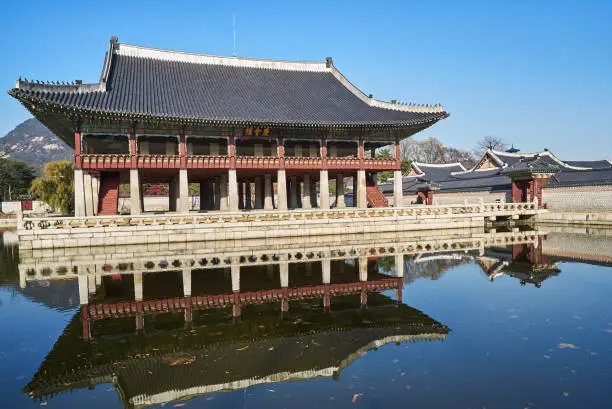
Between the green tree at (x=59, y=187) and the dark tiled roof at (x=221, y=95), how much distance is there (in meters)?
21.8

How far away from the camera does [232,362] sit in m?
7.04

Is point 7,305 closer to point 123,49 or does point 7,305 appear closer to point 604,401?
point 604,401

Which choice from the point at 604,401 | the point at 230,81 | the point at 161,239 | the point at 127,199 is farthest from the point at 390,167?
the point at 127,199

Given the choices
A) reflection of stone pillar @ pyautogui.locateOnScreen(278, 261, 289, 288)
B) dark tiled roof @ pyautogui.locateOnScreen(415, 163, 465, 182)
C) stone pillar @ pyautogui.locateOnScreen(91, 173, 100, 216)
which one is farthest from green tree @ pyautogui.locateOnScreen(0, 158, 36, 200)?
reflection of stone pillar @ pyautogui.locateOnScreen(278, 261, 289, 288)

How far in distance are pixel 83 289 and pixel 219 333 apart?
7.02 meters

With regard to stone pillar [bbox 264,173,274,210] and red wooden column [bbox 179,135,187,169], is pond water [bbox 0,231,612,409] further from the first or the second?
stone pillar [bbox 264,173,274,210]

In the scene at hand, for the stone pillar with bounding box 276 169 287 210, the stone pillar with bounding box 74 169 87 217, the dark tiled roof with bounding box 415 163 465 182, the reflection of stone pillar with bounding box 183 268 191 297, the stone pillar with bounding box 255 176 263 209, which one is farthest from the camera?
the dark tiled roof with bounding box 415 163 465 182

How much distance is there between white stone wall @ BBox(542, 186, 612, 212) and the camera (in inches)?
1336

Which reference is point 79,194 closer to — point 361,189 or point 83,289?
point 83,289

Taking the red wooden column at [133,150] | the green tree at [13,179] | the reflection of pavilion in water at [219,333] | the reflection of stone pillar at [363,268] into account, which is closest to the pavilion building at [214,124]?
the red wooden column at [133,150]

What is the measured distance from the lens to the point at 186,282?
1377cm

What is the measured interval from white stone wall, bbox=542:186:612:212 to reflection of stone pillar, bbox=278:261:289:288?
3046cm

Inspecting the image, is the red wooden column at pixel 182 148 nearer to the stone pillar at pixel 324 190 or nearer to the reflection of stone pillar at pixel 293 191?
the stone pillar at pixel 324 190

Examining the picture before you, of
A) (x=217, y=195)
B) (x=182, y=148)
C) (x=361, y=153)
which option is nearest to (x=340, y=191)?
(x=361, y=153)
